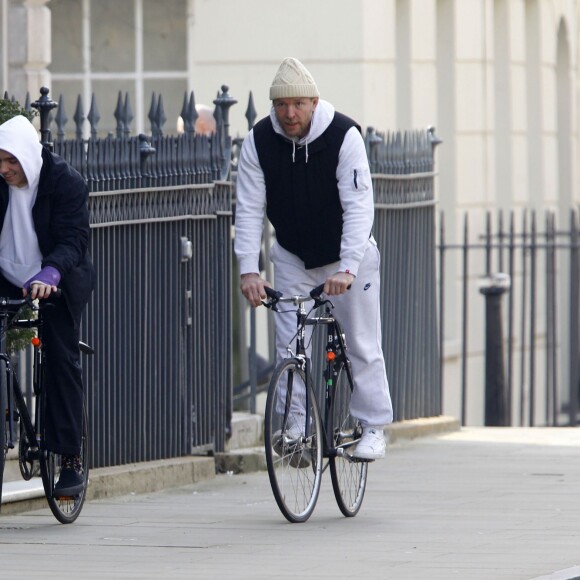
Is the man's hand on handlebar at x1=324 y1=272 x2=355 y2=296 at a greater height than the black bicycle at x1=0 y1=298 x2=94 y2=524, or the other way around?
the man's hand on handlebar at x1=324 y1=272 x2=355 y2=296

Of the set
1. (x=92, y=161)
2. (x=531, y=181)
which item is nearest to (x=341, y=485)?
(x=92, y=161)

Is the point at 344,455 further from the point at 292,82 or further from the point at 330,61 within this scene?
the point at 330,61

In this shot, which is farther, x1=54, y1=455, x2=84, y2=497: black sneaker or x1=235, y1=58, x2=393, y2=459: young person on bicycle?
x1=235, y1=58, x2=393, y2=459: young person on bicycle

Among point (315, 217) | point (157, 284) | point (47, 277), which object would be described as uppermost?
point (315, 217)

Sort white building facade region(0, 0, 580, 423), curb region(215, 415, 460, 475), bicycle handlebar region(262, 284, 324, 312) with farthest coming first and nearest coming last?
white building facade region(0, 0, 580, 423) < curb region(215, 415, 460, 475) < bicycle handlebar region(262, 284, 324, 312)

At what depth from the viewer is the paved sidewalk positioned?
7.37 m

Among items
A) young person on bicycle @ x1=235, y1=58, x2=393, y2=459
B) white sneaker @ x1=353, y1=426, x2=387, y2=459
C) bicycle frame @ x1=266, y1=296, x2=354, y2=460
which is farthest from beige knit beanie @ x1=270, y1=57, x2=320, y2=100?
white sneaker @ x1=353, y1=426, x2=387, y2=459

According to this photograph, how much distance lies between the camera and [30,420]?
8328mm

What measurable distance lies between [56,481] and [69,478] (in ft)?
0.17

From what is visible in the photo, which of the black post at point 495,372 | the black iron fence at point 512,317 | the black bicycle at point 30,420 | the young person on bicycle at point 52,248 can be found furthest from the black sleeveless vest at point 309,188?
the black post at point 495,372

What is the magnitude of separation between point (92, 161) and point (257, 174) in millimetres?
A: 1086

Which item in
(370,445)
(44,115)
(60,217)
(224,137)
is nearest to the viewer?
(60,217)

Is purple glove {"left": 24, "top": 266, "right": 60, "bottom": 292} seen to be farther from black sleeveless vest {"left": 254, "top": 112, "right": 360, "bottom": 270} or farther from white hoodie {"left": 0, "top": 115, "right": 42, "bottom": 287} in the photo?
black sleeveless vest {"left": 254, "top": 112, "right": 360, "bottom": 270}

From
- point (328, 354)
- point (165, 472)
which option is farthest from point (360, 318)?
point (165, 472)
